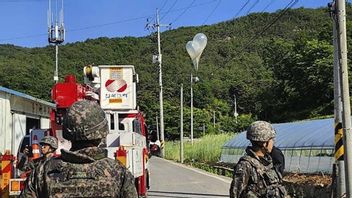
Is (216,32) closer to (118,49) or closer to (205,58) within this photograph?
(205,58)

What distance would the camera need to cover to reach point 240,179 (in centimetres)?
515

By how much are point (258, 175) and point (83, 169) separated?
2.50 m

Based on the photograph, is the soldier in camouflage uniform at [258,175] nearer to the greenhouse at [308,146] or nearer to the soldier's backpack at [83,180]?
the soldier's backpack at [83,180]

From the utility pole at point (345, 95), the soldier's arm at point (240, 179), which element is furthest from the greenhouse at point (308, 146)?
the soldier's arm at point (240, 179)

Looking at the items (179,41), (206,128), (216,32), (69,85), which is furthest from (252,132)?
(206,128)

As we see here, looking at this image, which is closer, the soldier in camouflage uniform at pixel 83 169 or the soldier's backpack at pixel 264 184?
the soldier in camouflage uniform at pixel 83 169

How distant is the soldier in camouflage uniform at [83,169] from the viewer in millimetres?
3035

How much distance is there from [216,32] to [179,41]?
12.4m

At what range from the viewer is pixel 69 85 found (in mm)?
10094

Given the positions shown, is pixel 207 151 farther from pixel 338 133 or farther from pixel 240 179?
pixel 240 179

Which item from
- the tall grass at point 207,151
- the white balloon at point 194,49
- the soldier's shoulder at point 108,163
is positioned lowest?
the tall grass at point 207,151

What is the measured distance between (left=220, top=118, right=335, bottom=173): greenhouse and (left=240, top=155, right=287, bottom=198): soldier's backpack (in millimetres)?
14263

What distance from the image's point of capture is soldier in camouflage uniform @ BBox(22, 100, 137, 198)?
9.96 feet

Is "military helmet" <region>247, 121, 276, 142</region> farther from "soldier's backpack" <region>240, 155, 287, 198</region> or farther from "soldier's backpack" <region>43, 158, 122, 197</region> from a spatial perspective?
"soldier's backpack" <region>43, 158, 122, 197</region>
